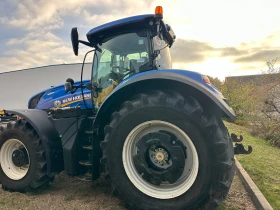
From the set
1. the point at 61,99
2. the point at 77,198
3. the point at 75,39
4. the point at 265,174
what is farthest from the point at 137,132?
the point at 265,174

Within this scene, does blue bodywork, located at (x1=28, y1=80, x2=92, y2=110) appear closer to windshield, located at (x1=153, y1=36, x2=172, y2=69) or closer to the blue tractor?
the blue tractor

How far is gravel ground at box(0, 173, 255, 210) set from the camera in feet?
12.1

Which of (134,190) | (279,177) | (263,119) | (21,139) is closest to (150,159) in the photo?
(134,190)

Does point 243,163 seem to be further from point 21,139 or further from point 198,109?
point 21,139

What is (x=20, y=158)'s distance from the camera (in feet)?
14.7

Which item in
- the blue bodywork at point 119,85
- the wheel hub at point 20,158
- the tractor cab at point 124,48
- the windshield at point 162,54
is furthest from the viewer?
the wheel hub at point 20,158

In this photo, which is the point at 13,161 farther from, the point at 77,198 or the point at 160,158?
the point at 160,158

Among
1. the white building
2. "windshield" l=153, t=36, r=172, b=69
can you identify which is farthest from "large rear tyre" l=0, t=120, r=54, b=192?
the white building

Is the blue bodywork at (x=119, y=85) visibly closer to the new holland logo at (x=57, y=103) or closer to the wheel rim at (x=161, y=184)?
the new holland logo at (x=57, y=103)

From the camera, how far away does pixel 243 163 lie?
6328mm

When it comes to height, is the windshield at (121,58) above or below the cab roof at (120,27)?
below

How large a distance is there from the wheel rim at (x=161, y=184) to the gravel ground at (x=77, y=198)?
20.1 inches

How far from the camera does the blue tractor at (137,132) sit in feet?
10.0

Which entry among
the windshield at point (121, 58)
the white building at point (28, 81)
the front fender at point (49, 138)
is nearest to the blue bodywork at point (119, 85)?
the windshield at point (121, 58)
